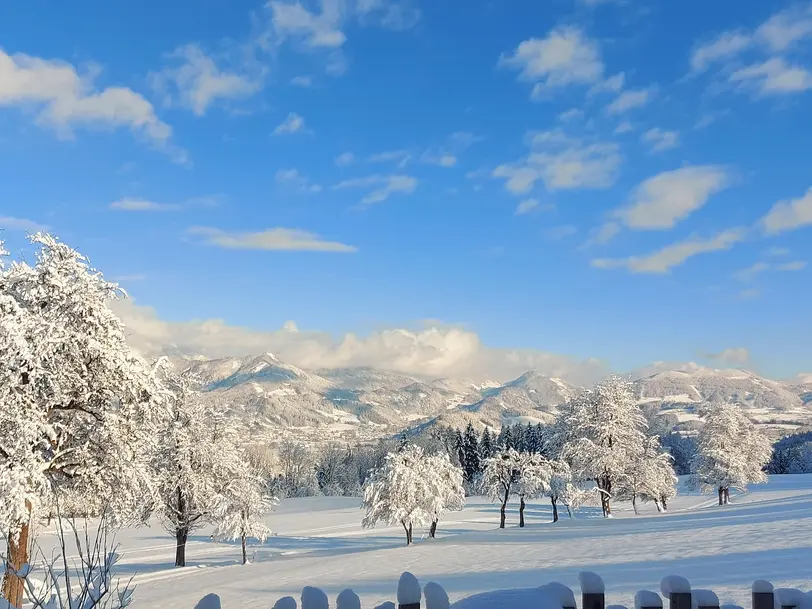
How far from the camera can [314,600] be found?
301 centimetres

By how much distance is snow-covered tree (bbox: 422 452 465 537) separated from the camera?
A: 135ft

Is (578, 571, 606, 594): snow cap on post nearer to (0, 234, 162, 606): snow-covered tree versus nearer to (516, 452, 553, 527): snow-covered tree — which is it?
A: (0, 234, 162, 606): snow-covered tree

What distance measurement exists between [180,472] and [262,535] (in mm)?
8487

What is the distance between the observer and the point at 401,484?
4056 centimetres

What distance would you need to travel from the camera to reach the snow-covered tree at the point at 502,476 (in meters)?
48.0

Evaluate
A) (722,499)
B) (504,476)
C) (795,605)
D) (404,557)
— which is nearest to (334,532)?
(504,476)

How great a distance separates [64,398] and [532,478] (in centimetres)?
3855

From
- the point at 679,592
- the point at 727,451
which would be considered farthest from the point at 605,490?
the point at 679,592

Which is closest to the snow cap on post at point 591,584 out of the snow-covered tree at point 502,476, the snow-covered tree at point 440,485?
the snow-covered tree at point 440,485

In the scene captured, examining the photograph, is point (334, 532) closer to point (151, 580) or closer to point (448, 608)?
→ point (151, 580)

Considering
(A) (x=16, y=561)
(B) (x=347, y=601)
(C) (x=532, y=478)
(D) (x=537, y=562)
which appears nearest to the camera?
(B) (x=347, y=601)

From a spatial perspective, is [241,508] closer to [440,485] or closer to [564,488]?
[440,485]

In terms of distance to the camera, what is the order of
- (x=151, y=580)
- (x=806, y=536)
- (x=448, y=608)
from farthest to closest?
(x=151, y=580), (x=806, y=536), (x=448, y=608)

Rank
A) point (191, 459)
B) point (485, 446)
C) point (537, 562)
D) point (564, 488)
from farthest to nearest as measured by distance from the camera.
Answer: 1. point (485, 446)
2. point (564, 488)
3. point (191, 459)
4. point (537, 562)
